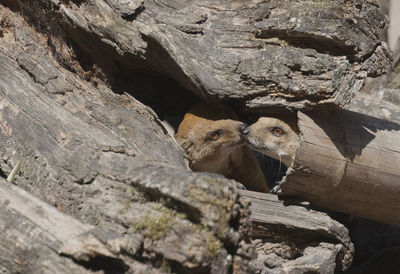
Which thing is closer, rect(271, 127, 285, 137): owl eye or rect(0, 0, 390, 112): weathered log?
rect(0, 0, 390, 112): weathered log

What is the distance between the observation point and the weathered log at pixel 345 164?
364 cm

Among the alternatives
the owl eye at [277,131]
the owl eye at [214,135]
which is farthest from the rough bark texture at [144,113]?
the owl eye at [214,135]

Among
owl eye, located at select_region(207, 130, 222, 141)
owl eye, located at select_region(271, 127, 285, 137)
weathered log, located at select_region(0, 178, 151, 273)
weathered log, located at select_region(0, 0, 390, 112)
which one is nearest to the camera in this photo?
weathered log, located at select_region(0, 178, 151, 273)

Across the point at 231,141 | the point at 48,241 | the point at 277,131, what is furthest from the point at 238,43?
the point at 48,241

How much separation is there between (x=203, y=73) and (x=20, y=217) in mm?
1715

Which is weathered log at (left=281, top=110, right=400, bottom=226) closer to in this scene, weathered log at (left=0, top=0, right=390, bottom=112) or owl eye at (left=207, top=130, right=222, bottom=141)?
weathered log at (left=0, top=0, right=390, bottom=112)

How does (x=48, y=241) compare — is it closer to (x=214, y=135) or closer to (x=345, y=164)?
(x=345, y=164)

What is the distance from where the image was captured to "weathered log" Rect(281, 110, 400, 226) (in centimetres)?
364

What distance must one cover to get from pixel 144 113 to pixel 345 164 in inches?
62.5

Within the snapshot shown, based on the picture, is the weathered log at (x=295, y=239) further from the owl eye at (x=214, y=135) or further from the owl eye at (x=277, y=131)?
the owl eye at (x=214, y=135)

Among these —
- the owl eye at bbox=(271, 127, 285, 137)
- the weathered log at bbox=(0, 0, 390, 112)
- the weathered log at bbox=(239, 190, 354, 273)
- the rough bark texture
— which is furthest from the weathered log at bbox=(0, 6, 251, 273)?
the owl eye at bbox=(271, 127, 285, 137)

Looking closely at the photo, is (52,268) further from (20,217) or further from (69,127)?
(69,127)

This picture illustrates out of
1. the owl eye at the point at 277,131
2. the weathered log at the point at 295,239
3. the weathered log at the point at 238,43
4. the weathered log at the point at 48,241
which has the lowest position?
the weathered log at the point at 295,239

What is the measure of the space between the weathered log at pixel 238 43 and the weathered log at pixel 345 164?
0.94 feet
